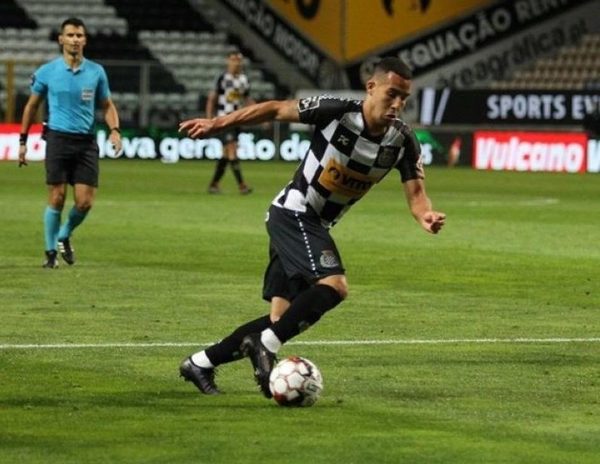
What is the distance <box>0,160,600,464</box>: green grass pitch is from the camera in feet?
24.8

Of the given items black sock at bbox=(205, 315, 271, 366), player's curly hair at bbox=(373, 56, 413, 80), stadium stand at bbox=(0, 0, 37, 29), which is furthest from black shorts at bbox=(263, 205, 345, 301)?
stadium stand at bbox=(0, 0, 37, 29)

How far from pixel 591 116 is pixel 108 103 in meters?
21.0

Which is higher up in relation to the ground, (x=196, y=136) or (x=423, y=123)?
(x=196, y=136)

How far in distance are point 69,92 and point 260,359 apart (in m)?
8.01

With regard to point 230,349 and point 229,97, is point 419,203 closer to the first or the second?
point 230,349

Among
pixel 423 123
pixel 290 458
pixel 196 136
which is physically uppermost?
pixel 196 136

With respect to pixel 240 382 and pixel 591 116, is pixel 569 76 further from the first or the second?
pixel 240 382

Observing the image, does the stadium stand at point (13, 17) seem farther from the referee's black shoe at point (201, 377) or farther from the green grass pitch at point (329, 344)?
the referee's black shoe at point (201, 377)

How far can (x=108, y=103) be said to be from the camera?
16500 millimetres

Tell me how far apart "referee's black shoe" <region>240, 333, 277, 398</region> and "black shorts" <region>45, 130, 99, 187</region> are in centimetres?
758

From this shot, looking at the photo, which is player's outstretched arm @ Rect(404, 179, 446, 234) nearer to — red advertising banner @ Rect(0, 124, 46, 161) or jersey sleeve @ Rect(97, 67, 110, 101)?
jersey sleeve @ Rect(97, 67, 110, 101)

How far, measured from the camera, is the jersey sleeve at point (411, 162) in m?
A: 9.00

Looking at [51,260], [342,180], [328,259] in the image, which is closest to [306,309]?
[328,259]

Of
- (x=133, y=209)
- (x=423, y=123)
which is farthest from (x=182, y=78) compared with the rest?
(x=133, y=209)
